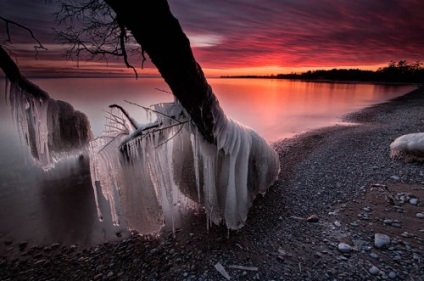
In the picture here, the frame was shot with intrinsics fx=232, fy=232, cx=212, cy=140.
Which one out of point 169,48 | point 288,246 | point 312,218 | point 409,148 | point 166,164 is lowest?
point 288,246

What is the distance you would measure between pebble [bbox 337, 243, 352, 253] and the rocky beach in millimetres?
18

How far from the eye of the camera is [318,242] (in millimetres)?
4500

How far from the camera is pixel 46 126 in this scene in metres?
7.36

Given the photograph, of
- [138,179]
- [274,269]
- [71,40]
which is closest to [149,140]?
[138,179]

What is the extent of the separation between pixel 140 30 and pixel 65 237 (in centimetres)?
568

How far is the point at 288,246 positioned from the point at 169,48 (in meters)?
4.09

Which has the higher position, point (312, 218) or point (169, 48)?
point (169, 48)

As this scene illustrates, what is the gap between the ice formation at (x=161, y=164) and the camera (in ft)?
14.2

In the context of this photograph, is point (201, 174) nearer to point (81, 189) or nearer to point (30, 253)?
point (30, 253)

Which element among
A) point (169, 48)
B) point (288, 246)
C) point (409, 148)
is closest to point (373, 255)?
point (288, 246)

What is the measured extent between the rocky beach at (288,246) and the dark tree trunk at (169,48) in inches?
107

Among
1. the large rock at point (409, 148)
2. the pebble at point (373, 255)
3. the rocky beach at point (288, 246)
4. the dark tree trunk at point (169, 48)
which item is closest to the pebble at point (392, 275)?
the rocky beach at point (288, 246)

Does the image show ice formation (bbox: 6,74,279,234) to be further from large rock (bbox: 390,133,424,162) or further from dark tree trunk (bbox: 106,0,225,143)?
large rock (bbox: 390,133,424,162)

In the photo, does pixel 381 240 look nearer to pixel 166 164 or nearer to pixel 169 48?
pixel 166 164
